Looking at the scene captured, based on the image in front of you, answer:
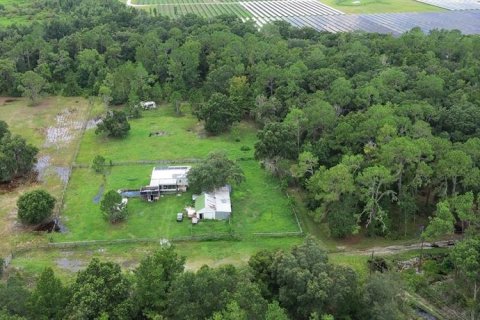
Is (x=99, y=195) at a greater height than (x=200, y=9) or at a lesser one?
lesser

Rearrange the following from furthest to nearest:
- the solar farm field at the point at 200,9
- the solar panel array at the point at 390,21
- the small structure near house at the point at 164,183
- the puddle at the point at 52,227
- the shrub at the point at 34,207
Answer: the solar farm field at the point at 200,9
the solar panel array at the point at 390,21
the small structure near house at the point at 164,183
the puddle at the point at 52,227
the shrub at the point at 34,207

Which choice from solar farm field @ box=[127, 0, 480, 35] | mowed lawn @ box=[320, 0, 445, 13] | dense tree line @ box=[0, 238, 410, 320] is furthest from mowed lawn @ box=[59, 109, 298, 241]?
mowed lawn @ box=[320, 0, 445, 13]

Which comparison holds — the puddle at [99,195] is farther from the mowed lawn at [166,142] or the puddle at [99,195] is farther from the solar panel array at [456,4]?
the solar panel array at [456,4]

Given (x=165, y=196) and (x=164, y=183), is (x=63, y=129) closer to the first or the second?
(x=164, y=183)

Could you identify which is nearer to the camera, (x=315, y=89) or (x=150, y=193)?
(x=150, y=193)

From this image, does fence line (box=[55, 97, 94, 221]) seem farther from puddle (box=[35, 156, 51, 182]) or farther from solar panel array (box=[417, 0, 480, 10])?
solar panel array (box=[417, 0, 480, 10])

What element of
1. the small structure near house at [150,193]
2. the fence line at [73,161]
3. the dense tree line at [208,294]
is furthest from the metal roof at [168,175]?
the dense tree line at [208,294]

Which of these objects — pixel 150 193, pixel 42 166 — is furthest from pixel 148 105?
pixel 150 193

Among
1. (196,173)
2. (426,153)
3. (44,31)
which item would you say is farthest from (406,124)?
(44,31)
